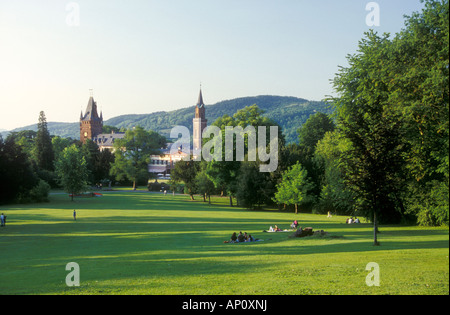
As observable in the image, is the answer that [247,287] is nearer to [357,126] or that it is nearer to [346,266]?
[346,266]

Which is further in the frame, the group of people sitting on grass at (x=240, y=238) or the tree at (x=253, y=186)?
the tree at (x=253, y=186)

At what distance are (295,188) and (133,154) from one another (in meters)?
59.1

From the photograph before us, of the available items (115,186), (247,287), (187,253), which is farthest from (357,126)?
(115,186)

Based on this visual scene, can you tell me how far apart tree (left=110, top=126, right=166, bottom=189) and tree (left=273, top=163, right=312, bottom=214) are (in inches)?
2080

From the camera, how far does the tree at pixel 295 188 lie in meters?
58.3

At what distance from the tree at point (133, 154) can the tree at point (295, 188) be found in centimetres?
5284

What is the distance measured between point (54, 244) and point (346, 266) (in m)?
20.1

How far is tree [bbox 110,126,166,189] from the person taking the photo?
102812 millimetres

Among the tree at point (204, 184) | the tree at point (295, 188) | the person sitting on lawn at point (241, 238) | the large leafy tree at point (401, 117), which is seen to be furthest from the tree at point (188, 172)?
the person sitting on lawn at point (241, 238)

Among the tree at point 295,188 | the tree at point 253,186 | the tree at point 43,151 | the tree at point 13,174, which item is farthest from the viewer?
the tree at point 43,151

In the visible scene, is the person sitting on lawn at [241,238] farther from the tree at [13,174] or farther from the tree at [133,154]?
the tree at [133,154]

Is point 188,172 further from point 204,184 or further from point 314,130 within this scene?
point 314,130

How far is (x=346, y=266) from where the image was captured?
53.5ft

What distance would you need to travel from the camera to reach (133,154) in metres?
106
